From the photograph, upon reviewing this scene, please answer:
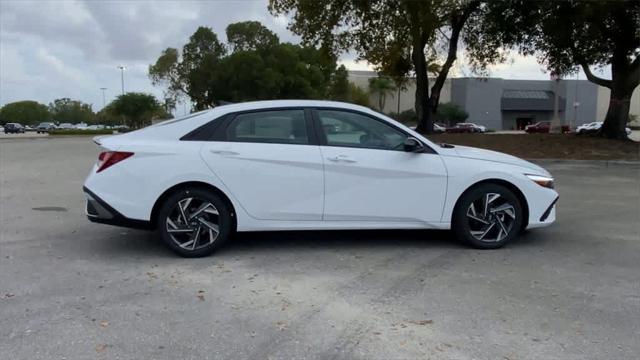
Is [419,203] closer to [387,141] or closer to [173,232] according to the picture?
[387,141]

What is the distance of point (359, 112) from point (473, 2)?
18.7 metres

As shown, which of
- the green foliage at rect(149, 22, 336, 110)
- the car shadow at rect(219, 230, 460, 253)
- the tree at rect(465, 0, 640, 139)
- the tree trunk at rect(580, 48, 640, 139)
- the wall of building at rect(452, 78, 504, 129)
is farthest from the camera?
the wall of building at rect(452, 78, 504, 129)

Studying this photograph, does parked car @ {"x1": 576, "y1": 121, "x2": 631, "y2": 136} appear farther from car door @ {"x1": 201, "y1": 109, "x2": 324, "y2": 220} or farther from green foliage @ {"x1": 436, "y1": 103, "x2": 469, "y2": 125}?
green foliage @ {"x1": 436, "y1": 103, "x2": 469, "y2": 125}

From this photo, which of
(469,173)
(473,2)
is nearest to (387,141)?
(469,173)

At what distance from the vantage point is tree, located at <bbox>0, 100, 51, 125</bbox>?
12938 cm

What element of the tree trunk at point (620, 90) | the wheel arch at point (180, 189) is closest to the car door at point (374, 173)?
the wheel arch at point (180, 189)

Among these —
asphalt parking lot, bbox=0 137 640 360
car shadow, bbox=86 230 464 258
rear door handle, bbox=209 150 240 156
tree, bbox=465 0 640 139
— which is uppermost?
tree, bbox=465 0 640 139

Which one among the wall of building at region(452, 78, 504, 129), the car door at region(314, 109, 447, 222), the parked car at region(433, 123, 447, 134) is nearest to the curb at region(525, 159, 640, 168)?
the car door at region(314, 109, 447, 222)

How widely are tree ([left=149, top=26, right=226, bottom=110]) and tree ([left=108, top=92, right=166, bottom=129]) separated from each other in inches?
217

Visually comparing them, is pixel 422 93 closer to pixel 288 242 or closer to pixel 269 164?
pixel 288 242

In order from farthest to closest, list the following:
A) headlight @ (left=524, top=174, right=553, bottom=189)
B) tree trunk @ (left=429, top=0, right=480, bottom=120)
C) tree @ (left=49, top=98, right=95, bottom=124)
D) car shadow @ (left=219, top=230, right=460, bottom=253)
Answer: tree @ (left=49, top=98, right=95, bottom=124) < tree trunk @ (left=429, top=0, right=480, bottom=120) < car shadow @ (left=219, top=230, right=460, bottom=253) < headlight @ (left=524, top=174, right=553, bottom=189)

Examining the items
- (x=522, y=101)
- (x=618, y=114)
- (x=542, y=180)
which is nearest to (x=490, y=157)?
(x=542, y=180)

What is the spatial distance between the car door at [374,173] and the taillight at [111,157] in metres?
1.90

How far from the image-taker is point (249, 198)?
570 centimetres
